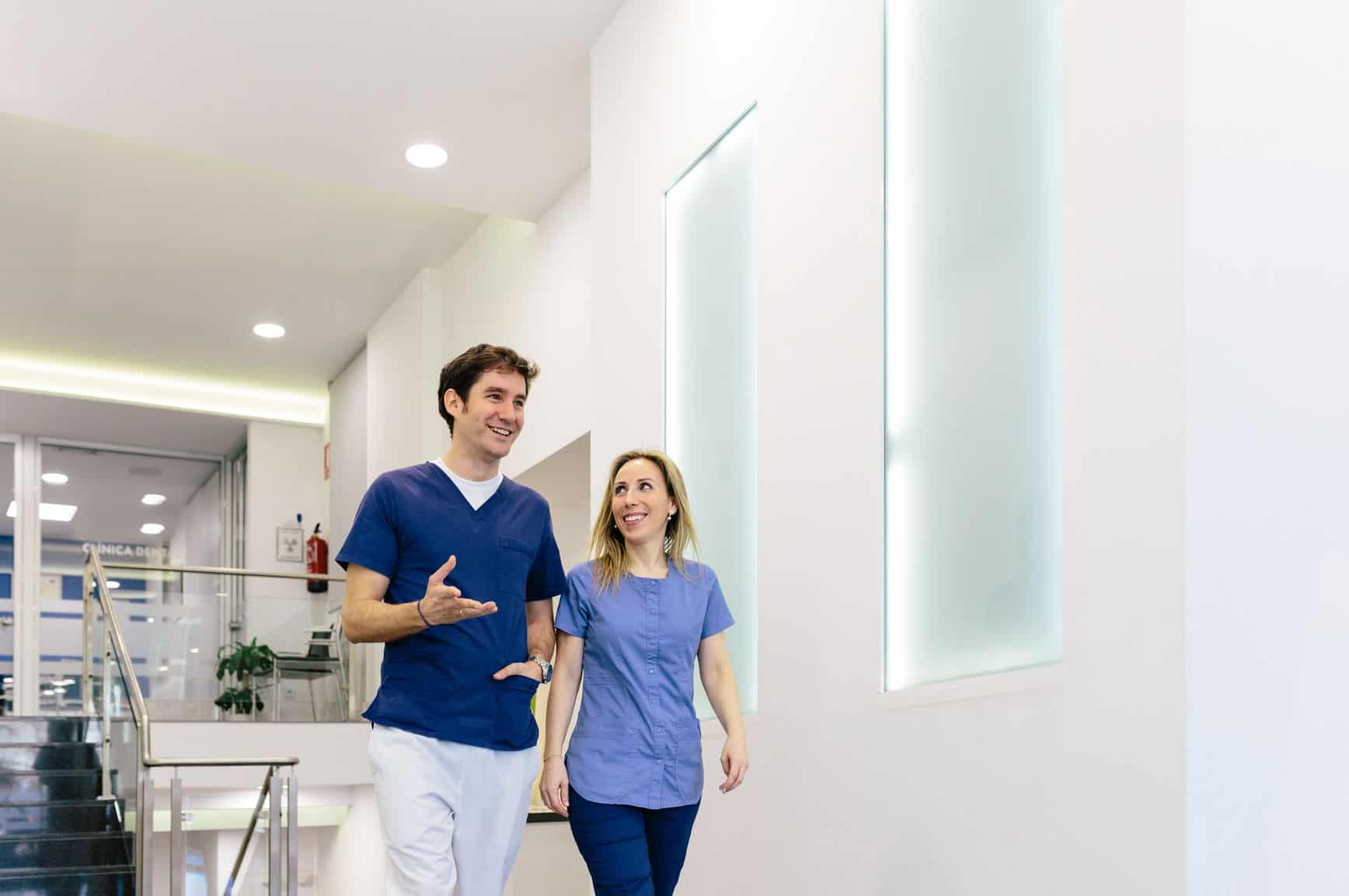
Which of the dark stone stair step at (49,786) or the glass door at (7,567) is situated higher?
the glass door at (7,567)

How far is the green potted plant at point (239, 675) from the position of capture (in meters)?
9.12

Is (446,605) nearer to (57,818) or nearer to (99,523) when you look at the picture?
(57,818)

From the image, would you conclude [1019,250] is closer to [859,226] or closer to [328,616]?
[859,226]

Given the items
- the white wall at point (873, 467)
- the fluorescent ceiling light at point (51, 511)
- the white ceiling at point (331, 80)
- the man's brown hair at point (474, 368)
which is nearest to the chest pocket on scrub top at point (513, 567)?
the man's brown hair at point (474, 368)

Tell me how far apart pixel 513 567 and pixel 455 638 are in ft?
0.64

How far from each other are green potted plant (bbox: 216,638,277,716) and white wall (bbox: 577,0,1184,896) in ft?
16.5

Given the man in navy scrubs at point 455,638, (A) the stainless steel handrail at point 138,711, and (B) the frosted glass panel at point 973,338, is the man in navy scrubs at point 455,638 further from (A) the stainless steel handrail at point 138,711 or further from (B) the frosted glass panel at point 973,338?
(A) the stainless steel handrail at point 138,711

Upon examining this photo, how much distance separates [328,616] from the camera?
9.72 meters

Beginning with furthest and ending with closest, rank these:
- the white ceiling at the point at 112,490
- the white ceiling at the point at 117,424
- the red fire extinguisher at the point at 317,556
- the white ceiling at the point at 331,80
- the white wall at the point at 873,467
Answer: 1. the white ceiling at the point at 112,490
2. the white ceiling at the point at 117,424
3. the red fire extinguisher at the point at 317,556
4. the white ceiling at the point at 331,80
5. the white wall at the point at 873,467

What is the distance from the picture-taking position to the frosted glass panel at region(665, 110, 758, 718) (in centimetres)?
401

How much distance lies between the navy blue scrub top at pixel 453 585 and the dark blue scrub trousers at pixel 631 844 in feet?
0.70

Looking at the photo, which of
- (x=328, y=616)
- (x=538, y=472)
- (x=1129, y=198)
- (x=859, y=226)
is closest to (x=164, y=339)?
(x=328, y=616)

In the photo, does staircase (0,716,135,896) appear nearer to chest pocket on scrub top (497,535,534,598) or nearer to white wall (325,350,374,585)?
white wall (325,350,374,585)

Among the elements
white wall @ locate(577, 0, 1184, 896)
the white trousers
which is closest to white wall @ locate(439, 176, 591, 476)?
white wall @ locate(577, 0, 1184, 896)
